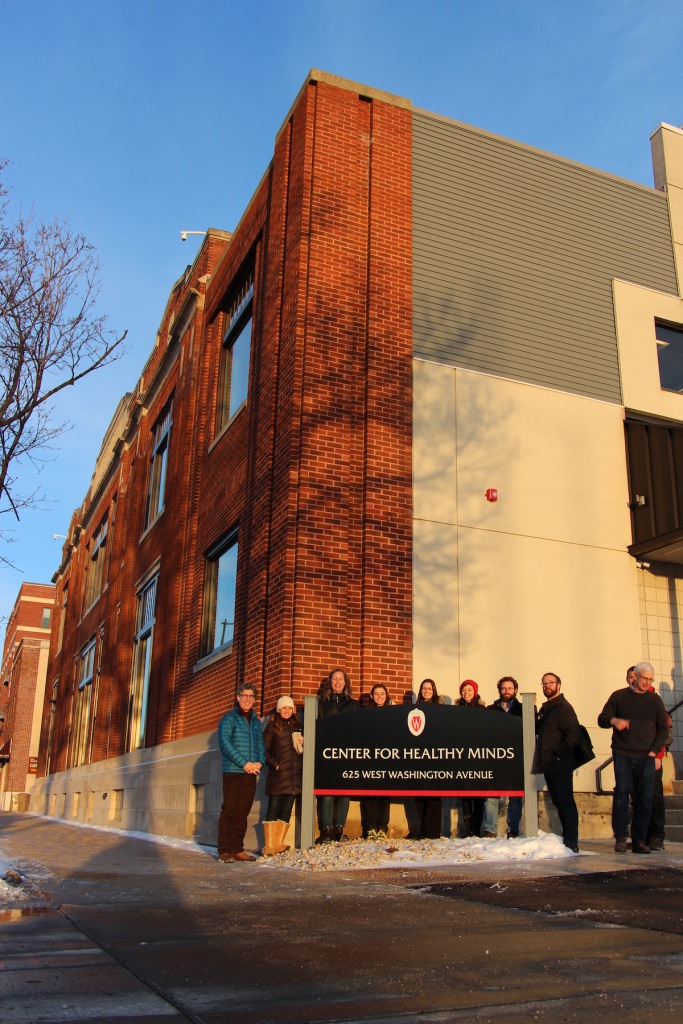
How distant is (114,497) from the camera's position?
28.3m

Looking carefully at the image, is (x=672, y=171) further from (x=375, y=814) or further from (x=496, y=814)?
(x=375, y=814)

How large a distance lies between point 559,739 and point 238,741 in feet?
10.4

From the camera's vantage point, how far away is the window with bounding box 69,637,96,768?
92.2ft

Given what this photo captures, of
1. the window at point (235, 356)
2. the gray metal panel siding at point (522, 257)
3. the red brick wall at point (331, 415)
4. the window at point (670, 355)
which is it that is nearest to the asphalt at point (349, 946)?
the red brick wall at point (331, 415)

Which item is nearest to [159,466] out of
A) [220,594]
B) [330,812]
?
[220,594]

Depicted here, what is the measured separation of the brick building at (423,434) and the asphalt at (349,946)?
448cm

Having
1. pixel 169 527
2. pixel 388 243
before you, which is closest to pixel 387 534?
pixel 388 243

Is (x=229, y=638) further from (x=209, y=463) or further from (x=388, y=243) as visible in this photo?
(x=388, y=243)

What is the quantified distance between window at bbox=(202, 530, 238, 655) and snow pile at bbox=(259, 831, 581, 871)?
5.36 m

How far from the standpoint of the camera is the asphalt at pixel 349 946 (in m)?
3.32

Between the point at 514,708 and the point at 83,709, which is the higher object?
the point at 83,709

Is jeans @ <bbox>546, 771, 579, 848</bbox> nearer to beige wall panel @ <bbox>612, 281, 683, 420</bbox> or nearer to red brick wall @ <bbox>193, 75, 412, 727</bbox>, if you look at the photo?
red brick wall @ <bbox>193, 75, 412, 727</bbox>

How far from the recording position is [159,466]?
882 inches

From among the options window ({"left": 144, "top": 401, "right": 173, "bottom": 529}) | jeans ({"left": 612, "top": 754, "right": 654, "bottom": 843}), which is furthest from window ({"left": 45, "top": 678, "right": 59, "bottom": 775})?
jeans ({"left": 612, "top": 754, "right": 654, "bottom": 843})
